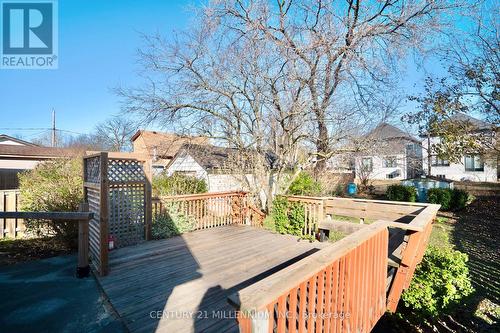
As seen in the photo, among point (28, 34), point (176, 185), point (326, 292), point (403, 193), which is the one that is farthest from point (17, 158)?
point (403, 193)

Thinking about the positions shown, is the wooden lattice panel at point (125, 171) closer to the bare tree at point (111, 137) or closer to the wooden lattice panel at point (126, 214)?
the wooden lattice panel at point (126, 214)

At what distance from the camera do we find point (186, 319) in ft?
8.78

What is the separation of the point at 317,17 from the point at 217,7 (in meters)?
3.34

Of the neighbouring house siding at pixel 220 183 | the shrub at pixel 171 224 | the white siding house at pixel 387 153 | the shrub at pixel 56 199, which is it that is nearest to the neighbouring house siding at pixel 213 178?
the neighbouring house siding at pixel 220 183

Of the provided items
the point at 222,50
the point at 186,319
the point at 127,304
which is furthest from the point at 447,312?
the point at 222,50

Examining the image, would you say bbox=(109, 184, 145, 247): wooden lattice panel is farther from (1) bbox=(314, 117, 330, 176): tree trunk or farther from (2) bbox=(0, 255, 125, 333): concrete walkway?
(1) bbox=(314, 117, 330, 176): tree trunk

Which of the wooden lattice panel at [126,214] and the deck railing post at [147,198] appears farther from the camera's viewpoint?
the deck railing post at [147,198]

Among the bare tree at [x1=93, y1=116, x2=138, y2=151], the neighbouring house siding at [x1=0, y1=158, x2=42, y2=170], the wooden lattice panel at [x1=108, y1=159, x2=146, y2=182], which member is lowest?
the wooden lattice panel at [x1=108, y1=159, x2=146, y2=182]

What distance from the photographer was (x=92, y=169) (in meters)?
4.16

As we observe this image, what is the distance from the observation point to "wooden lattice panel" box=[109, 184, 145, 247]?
4.96 meters

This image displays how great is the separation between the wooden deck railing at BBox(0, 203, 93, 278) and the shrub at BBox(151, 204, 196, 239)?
201 centimetres

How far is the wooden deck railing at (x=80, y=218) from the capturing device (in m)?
3.38

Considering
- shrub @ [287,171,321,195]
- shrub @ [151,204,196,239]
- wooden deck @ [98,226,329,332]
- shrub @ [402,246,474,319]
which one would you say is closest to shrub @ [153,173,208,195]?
shrub @ [151,204,196,239]

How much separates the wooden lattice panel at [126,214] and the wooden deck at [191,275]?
0.26 m
